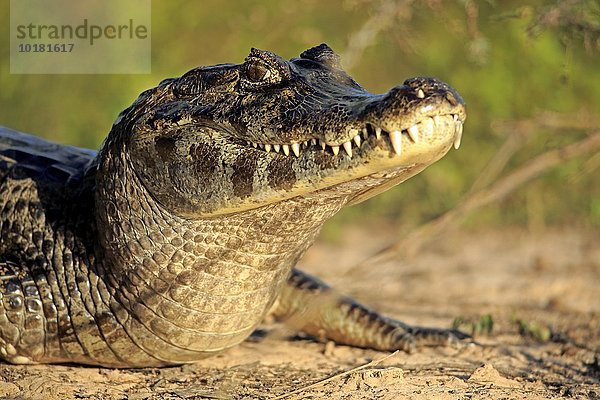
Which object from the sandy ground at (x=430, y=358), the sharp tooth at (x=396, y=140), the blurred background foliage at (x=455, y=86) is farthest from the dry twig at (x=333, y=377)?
the blurred background foliage at (x=455, y=86)

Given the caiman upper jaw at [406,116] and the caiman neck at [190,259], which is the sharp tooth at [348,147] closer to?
the caiman upper jaw at [406,116]

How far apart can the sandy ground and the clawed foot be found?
5 centimetres

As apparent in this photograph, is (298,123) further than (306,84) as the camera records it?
No

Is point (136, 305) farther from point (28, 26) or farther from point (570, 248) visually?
point (28, 26)

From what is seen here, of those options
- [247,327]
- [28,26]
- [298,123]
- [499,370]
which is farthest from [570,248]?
[28,26]

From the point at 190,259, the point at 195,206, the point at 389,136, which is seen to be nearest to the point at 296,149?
the point at 389,136

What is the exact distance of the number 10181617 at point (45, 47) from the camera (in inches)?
318

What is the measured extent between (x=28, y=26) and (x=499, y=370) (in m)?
6.29

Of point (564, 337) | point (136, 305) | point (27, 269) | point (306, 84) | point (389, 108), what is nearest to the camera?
point (389, 108)

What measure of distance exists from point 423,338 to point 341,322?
16.0 inches

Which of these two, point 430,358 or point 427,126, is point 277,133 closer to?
point 427,126

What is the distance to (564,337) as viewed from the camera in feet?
13.7

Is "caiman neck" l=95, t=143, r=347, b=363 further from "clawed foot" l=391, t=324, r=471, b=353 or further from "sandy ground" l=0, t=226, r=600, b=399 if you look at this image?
"clawed foot" l=391, t=324, r=471, b=353

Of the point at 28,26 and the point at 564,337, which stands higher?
the point at 28,26
